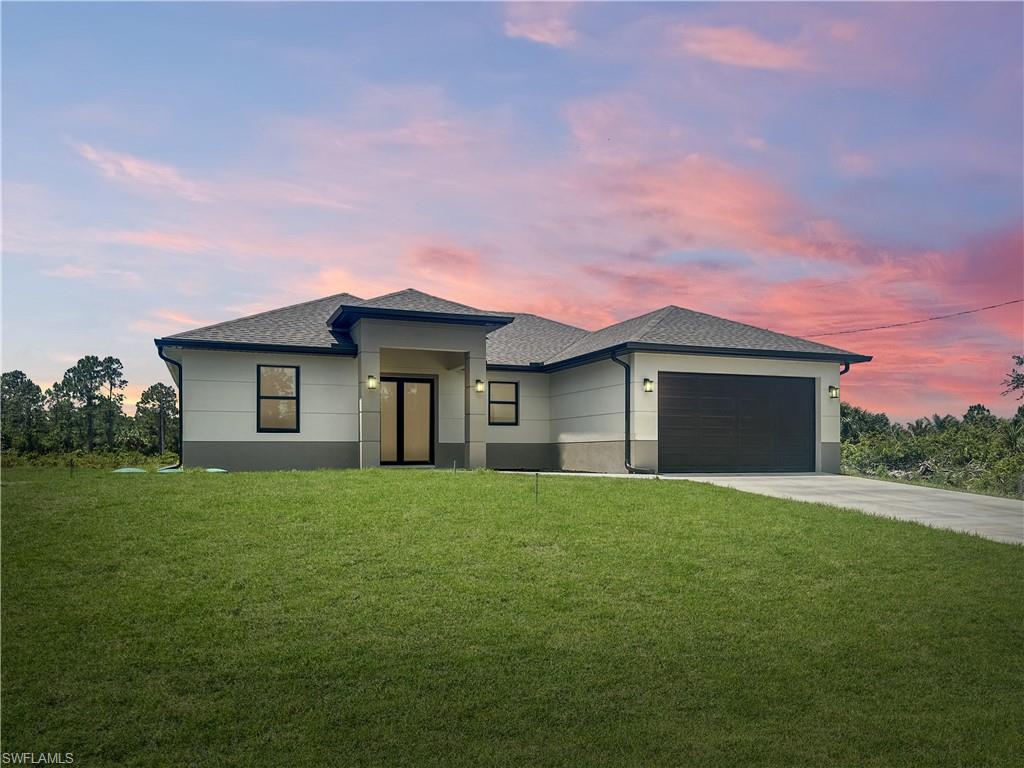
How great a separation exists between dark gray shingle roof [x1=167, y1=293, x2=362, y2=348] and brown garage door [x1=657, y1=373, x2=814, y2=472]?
8.66 meters

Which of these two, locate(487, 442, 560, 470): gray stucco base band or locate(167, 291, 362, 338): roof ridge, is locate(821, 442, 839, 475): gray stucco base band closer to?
locate(487, 442, 560, 470): gray stucco base band

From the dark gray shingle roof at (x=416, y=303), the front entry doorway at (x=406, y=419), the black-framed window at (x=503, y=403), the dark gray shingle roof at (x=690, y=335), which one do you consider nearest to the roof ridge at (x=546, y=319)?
the dark gray shingle roof at (x=690, y=335)

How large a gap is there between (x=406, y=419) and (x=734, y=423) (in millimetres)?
8856

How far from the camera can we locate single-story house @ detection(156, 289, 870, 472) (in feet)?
62.1

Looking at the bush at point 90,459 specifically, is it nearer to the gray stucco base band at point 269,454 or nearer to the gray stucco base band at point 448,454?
the gray stucco base band at point 269,454

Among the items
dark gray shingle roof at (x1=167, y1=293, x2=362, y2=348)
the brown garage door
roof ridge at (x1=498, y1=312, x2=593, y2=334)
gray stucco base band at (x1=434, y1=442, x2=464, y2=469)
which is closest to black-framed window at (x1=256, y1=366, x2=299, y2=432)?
dark gray shingle roof at (x1=167, y1=293, x2=362, y2=348)

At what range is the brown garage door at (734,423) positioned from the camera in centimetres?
2000

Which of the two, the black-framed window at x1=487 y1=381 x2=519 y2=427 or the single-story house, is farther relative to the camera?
the black-framed window at x1=487 y1=381 x2=519 y2=427

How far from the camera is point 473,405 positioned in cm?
1958

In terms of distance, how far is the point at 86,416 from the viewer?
38.4m

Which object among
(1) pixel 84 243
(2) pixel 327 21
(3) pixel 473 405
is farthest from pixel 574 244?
(1) pixel 84 243

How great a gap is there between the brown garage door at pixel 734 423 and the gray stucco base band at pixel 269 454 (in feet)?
26.2

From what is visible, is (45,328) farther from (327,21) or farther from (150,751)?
(150,751)

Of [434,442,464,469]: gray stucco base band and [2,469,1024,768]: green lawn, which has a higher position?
[434,442,464,469]: gray stucco base band
